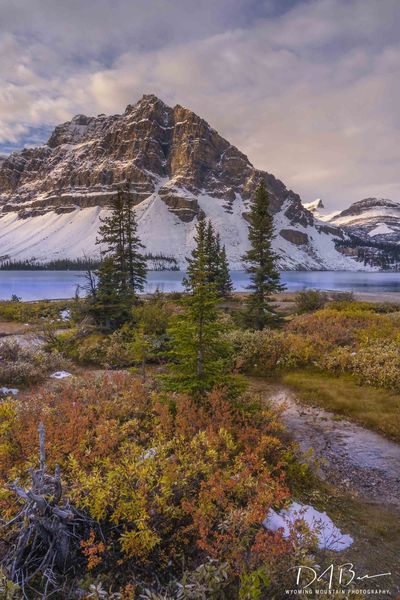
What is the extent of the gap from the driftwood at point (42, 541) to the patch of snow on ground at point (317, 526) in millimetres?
2833

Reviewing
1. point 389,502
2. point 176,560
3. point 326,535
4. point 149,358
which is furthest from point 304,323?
point 176,560

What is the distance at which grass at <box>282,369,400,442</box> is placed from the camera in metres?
10.1

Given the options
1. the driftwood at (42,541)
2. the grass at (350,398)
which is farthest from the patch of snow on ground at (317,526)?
the grass at (350,398)

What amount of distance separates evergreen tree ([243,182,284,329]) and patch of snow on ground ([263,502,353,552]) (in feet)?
55.0

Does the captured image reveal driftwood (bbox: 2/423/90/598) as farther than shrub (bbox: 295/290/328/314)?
No

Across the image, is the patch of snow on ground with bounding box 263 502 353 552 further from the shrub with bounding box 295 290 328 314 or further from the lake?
the lake

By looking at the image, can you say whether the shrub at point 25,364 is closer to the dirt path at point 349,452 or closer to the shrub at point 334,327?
the dirt path at point 349,452

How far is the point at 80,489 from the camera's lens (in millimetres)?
4699

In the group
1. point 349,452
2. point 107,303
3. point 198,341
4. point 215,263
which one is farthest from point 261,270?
point 215,263

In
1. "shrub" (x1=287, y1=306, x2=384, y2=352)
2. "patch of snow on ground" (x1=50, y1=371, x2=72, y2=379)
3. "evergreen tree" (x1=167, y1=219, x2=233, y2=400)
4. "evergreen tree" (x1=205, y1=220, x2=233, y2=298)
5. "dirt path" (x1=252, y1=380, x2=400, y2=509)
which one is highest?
"evergreen tree" (x1=205, y1=220, x2=233, y2=298)

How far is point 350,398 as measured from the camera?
11727 millimetres

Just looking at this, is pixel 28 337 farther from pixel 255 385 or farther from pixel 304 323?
pixel 304 323

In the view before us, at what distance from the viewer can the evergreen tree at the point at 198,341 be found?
8.82 m

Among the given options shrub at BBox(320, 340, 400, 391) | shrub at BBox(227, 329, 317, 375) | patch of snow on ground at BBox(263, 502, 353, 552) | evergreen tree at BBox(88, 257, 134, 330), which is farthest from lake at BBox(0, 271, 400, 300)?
patch of snow on ground at BBox(263, 502, 353, 552)
